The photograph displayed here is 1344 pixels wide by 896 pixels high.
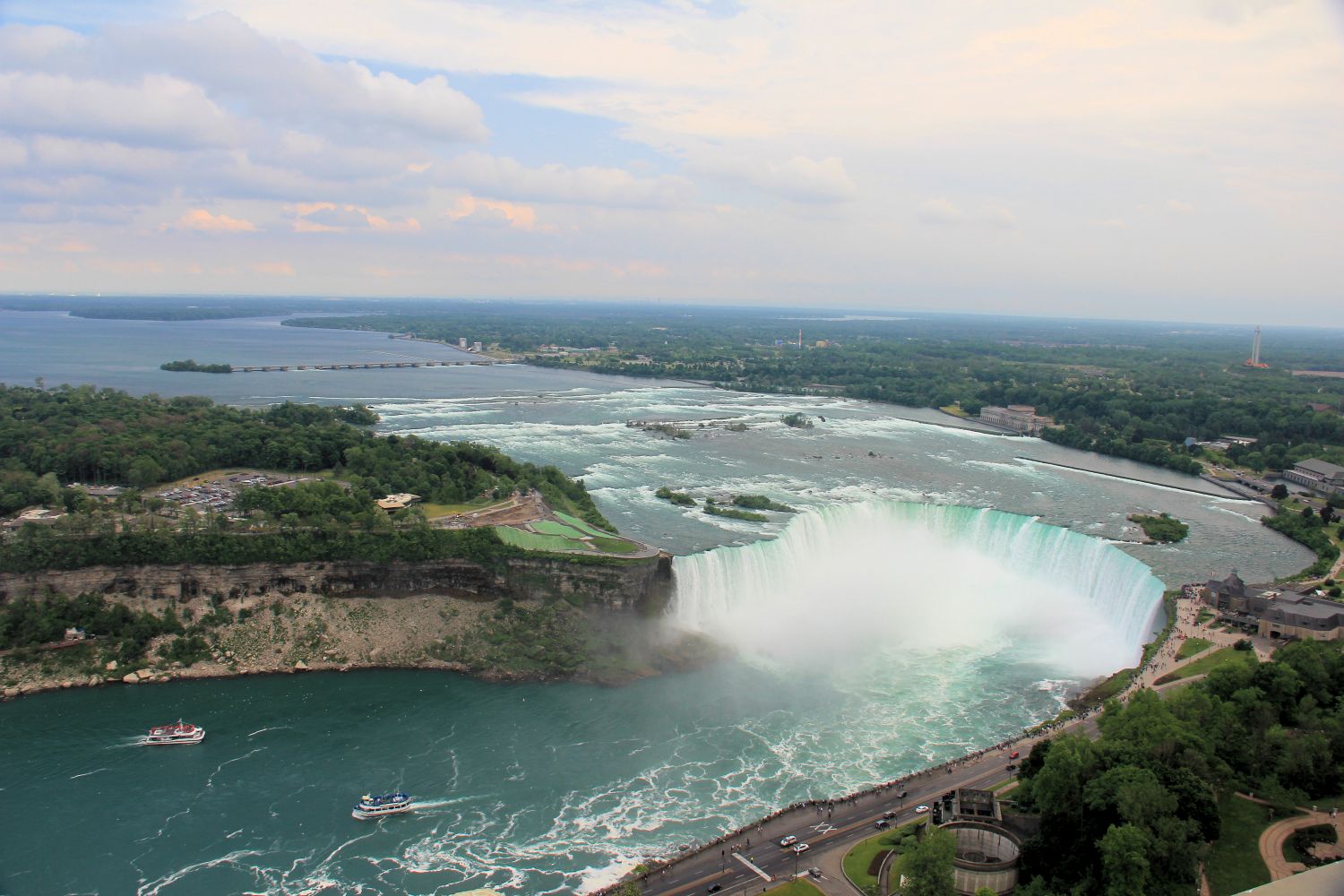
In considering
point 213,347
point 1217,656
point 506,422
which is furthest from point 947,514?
point 213,347

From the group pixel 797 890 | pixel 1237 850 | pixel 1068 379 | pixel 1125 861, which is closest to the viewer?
pixel 1125 861

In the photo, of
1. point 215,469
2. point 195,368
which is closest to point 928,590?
point 215,469

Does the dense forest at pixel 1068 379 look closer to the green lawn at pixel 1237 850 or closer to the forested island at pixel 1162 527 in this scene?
the forested island at pixel 1162 527

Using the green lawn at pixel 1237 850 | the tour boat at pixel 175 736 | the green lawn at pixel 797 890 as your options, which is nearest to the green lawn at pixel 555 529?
the tour boat at pixel 175 736

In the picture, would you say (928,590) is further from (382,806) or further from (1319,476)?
(1319,476)

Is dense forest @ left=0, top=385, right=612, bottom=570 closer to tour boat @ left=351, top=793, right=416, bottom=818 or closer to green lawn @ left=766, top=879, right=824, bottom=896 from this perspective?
tour boat @ left=351, top=793, right=416, bottom=818

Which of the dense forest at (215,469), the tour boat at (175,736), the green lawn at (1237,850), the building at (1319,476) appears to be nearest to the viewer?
the green lawn at (1237,850)
